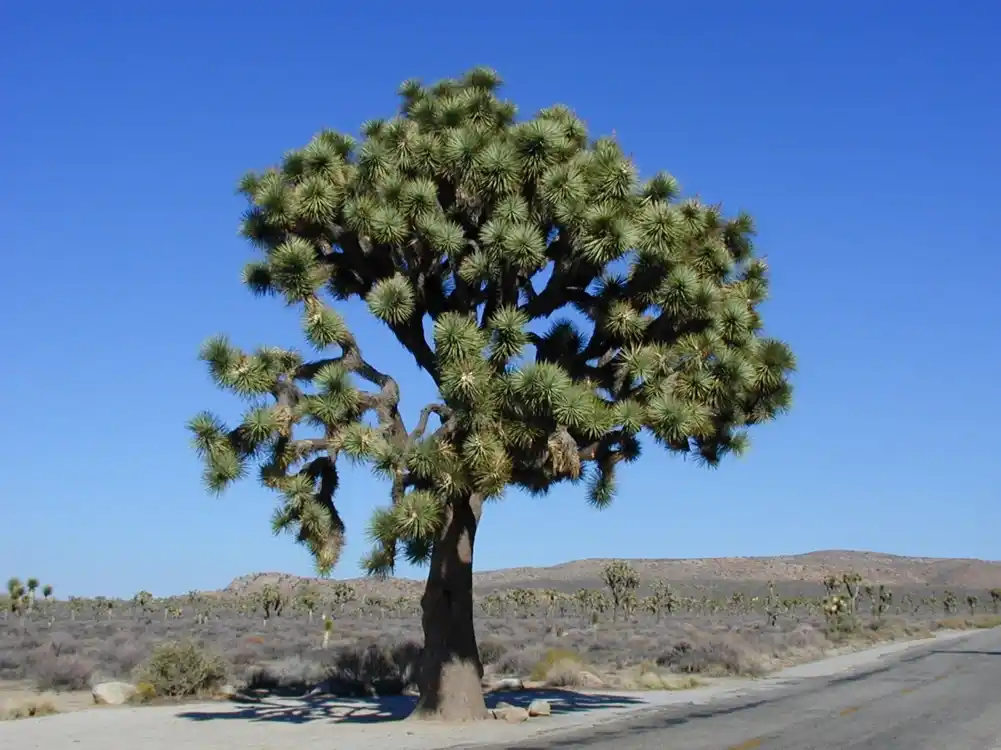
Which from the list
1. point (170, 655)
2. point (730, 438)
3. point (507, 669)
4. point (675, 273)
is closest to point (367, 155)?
point (675, 273)

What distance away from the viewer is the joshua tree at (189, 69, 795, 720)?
12.7 meters

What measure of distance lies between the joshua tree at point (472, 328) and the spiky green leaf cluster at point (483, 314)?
1.2 inches

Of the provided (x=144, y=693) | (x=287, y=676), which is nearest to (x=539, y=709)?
(x=144, y=693)

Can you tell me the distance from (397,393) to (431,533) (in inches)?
99.9

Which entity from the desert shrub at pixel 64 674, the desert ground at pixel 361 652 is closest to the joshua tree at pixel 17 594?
the desert ground at pixel 361 652

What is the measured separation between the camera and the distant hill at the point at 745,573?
132 m

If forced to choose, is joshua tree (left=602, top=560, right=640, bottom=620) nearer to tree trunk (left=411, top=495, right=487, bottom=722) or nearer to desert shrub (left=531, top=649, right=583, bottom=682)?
desert shrub (left=531, top=649, right=583, bottom=682)

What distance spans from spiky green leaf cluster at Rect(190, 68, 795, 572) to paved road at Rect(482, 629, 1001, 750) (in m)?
3.67

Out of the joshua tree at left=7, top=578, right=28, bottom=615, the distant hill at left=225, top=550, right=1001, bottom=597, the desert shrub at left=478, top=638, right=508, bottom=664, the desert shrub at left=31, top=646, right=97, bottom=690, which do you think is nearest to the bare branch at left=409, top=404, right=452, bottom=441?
the desert shrub at left=31, top=646, right=97, bottom=690

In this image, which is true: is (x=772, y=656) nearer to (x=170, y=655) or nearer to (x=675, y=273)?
(x=170, y=655)

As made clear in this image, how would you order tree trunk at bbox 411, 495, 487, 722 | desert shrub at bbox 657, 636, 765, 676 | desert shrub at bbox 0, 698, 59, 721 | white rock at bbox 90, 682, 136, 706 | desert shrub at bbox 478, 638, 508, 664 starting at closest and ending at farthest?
tree trunk at bbox 411, 495, 487, 722, desert shrub at bbox 0, 698, 59, 721, white rock at bbox 90, 682, 136, 706, desert shrub at bbox 478, 638, 508, 664, desert shrub at bbox 657, 636, 765, 676

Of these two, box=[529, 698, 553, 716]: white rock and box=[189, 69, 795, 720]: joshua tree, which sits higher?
box=[189, 69, 795, 720]: joshua tree

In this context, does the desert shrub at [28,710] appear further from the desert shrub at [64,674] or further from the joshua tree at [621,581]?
the joshua tree at [621,581]

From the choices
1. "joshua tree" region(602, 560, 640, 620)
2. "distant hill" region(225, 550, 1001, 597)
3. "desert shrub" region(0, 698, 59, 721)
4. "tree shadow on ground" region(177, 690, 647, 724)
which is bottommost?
"tree shadow on ground" region(177, 690, 647, 724)
